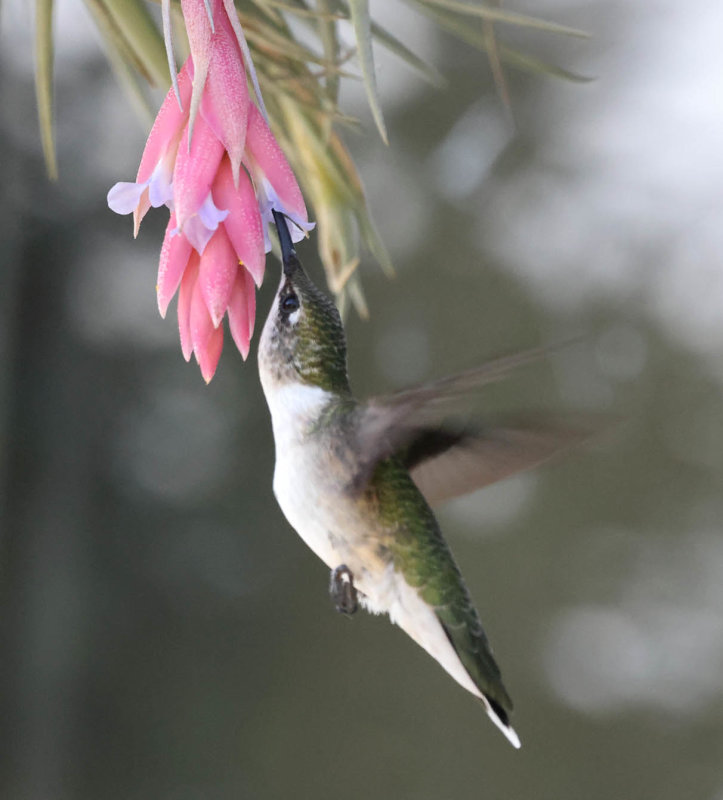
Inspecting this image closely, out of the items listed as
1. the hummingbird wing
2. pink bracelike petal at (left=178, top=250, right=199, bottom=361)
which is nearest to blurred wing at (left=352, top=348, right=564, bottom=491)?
the hummingbird wing

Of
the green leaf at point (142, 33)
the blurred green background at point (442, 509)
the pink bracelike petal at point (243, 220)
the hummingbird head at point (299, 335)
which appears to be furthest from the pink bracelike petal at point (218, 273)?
the blurred green background at point (442, 509)

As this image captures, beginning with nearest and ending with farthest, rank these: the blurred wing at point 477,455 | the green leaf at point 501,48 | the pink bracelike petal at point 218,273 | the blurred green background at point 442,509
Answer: the pink bracelike petal at point 218,273, the blurred wing at point 477,455, the green leaf at point 501,48, the blurred green background at point 442,509

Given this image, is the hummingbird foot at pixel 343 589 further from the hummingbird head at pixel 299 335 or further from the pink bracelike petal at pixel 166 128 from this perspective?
the pink bracelike petal at pixel 166 128

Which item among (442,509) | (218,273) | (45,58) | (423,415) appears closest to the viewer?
(218,273)

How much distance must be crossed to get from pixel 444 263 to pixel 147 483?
761 mm

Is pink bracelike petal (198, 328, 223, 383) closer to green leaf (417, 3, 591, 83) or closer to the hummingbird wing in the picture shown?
the hummingbird wing

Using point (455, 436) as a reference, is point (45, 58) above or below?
above

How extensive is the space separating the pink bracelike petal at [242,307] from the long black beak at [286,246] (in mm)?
33

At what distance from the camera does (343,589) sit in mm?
389

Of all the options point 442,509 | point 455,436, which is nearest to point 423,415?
point 455,436

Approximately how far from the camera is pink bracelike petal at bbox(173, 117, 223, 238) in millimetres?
223

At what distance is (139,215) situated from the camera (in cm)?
25

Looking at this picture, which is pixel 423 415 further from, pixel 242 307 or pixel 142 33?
pixel 142 33

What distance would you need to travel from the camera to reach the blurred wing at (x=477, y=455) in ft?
1.09
